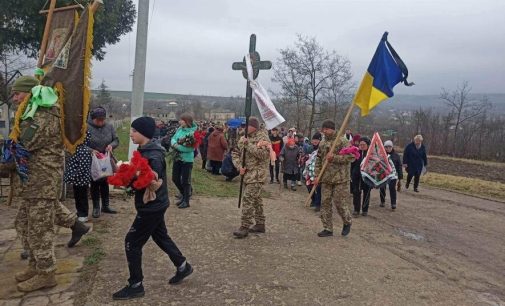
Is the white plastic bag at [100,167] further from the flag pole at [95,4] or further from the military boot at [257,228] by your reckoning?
the flag pole at [95,4]

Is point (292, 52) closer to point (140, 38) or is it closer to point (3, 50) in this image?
point (3, 50)

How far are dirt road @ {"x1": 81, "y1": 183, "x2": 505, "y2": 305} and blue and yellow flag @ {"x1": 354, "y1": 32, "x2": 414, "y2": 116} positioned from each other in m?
2.26

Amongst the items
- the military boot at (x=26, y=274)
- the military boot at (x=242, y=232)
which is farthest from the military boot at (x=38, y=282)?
the military boot at (x=242, y=232)

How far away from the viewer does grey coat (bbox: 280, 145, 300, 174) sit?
1204 cm

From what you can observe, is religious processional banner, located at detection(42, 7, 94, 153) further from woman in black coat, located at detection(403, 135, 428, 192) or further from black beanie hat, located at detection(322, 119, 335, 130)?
woman in black coat, located at detection(403, 135, 428, 192)

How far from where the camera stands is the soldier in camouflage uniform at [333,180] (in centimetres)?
658

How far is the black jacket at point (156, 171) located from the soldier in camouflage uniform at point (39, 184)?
842 millimetres

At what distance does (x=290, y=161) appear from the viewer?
475 inches

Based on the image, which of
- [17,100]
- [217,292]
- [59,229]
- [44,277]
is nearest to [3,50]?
[59,229]

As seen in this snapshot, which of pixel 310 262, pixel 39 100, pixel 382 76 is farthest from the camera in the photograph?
pixel 382 76

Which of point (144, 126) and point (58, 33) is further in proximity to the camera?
point (58, 33)

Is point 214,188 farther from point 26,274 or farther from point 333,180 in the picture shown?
point 26,274

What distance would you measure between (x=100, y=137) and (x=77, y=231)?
75.6 inches

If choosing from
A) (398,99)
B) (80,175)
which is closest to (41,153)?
(80,175)
